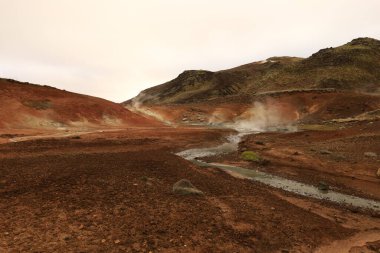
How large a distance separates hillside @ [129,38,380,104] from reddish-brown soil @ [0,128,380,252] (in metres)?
70.5

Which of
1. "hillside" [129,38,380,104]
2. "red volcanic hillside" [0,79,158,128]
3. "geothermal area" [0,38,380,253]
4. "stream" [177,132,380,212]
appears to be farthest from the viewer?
"hillside" [129,38,380,104]

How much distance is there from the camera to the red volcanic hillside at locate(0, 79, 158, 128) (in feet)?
153

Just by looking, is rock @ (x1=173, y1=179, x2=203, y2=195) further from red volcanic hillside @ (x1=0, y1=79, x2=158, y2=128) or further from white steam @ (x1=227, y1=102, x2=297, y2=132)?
white steam @ (x1=227, y1=102, x2=297, y2=132)

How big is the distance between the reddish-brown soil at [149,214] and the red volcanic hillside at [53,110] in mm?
29117

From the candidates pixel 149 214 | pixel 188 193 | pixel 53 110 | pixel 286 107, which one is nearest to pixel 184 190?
pixel 188 193

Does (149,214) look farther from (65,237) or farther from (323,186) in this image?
(323,186)

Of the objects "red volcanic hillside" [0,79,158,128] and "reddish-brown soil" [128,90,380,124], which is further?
"reddish-brown soil" [128,90,380,124]

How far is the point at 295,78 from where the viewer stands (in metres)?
99.2

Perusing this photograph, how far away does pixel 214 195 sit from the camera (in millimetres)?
15203

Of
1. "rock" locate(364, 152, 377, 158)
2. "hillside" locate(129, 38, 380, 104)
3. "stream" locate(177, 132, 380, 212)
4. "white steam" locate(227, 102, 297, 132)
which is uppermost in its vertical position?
"hillside" locate(129, 38, 380, 104)

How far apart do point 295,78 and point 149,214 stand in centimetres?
9400

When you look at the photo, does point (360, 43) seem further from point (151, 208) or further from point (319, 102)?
point (151, 208)

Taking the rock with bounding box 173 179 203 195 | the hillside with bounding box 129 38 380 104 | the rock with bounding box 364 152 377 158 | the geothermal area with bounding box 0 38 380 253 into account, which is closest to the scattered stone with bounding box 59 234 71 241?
the geothermal area with bounding box 0 38 380 253

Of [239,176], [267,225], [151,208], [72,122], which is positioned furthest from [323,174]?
[72,122]
